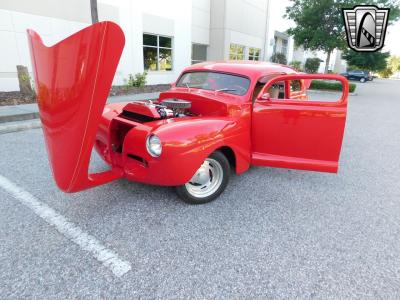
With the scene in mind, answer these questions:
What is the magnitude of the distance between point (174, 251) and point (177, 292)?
1.39 ft

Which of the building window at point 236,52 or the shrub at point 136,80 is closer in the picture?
the shrub at point 136,80

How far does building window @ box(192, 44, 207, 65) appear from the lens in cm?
1870

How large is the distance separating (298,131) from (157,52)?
484 inches

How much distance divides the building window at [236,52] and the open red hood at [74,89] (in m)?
19.6

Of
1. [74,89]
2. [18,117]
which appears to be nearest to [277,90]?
[74,89]

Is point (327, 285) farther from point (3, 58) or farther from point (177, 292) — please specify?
point (3, 58)

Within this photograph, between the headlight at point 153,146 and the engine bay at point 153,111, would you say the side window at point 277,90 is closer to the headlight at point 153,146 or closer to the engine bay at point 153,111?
the engine bay at point 153,111

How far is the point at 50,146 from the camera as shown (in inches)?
97.4

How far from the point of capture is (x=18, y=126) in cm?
582

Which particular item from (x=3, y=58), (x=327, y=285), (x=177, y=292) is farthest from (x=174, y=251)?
(x=3, y=58)

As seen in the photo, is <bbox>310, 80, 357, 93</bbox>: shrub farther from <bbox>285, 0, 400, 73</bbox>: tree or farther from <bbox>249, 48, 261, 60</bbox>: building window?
<bbox>249, 48, 261, 60</bbox>: building window

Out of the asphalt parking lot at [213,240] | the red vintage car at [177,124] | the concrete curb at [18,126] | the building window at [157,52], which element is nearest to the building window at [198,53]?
the building window at [157,52]

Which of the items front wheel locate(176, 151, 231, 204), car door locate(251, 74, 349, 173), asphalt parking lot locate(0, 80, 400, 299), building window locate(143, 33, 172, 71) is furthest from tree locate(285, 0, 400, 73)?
front wheel locate(176, 151, 231, 204)

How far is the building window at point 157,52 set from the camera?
13.3m
